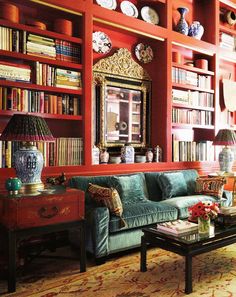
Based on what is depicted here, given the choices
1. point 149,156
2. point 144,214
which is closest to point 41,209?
point 144,214

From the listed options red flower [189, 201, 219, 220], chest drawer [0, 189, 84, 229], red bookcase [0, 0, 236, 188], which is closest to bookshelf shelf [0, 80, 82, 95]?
red bookcase [0, 0, 236, 188]

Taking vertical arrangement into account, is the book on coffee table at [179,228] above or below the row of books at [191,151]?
below

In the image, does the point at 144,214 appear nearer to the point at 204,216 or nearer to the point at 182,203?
the point at 182,203

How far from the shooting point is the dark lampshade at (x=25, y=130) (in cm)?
250

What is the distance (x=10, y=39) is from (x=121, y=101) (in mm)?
1614

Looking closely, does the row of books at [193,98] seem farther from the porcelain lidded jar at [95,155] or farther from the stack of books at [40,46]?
the stack of books at [40,46]

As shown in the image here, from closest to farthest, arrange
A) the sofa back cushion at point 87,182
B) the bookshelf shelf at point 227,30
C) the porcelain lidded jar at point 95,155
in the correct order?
the sofa back cushion at point 87,182 < the porcelain lidded jar at point 95,155 < the bookshelf shelf at point 227,30

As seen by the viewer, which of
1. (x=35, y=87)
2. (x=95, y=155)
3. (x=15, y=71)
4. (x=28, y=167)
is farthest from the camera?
(x=95, y=155)

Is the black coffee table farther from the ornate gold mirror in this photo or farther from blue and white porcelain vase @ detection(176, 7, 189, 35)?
blue and white porcelain vase @ detection(176, 7, 189, 35)

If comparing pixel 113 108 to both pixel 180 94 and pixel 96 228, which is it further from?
pixel 96 228

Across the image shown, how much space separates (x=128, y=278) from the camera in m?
2.54

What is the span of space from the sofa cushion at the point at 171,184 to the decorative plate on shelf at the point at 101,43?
1770mm

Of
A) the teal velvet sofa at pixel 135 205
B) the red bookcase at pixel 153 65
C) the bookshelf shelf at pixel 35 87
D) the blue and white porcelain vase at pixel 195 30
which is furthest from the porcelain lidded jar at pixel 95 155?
the blue and white porcelain vase at pixel 195 30

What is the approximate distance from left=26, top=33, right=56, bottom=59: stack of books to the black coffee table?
2114 millimetres
